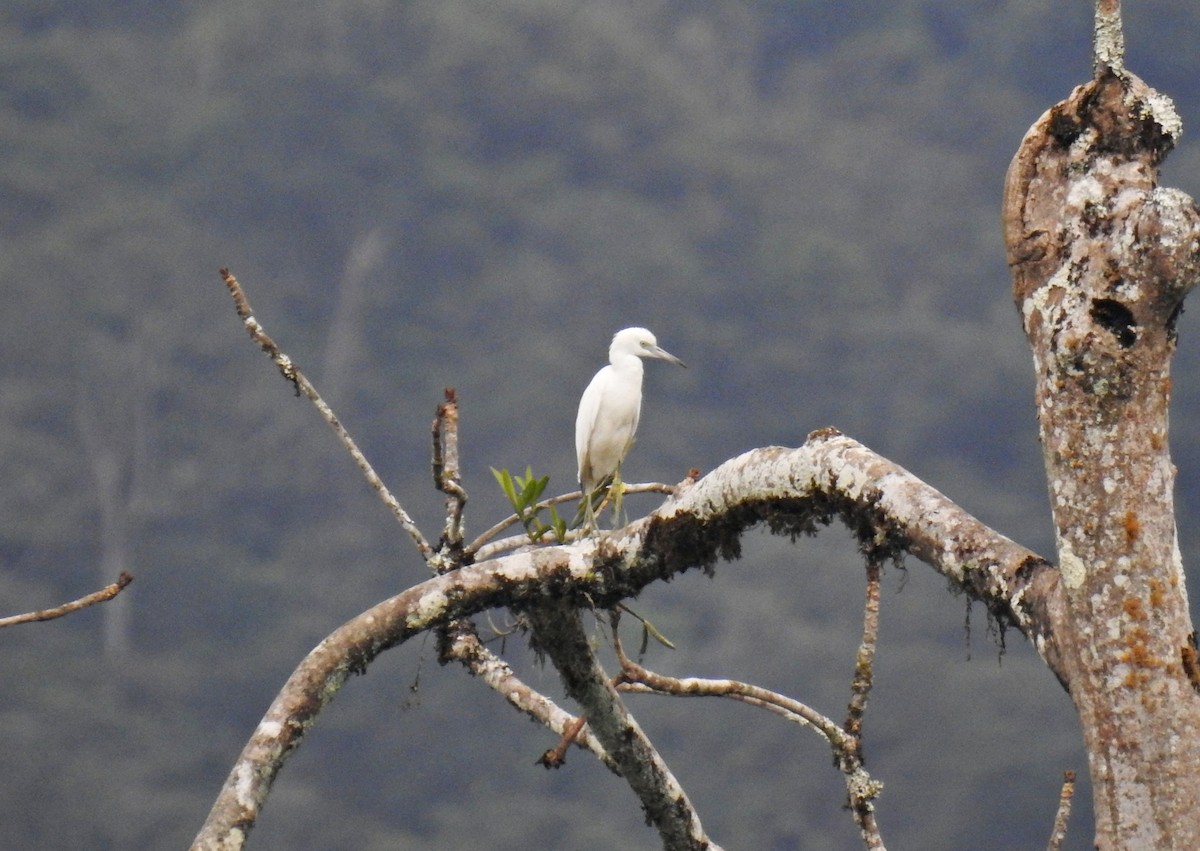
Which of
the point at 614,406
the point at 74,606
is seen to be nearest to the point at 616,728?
the point at 74,606

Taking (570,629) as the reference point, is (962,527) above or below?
below

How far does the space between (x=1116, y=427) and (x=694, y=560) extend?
66.3 inches

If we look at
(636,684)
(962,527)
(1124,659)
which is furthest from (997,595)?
(636,684)

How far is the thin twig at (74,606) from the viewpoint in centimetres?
498

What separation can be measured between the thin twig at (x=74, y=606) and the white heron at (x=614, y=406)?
4.02m

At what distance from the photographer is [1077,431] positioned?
10.8ft

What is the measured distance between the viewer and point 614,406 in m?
8.63

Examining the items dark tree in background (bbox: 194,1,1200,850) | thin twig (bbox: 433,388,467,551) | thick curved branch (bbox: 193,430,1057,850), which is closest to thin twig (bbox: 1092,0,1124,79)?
dark tree in background (bbox: 194,1,1200,850)

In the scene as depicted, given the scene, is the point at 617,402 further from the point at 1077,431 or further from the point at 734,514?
the point at 1077,431

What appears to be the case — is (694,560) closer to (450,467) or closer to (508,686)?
(450,467)

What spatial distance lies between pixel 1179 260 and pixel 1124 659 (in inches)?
39.0

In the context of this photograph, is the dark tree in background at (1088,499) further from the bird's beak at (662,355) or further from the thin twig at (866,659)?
the bird's beak at (662,355)

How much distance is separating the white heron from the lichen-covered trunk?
5232mm

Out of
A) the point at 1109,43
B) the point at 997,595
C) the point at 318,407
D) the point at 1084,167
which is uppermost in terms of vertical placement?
the point at 318,407
